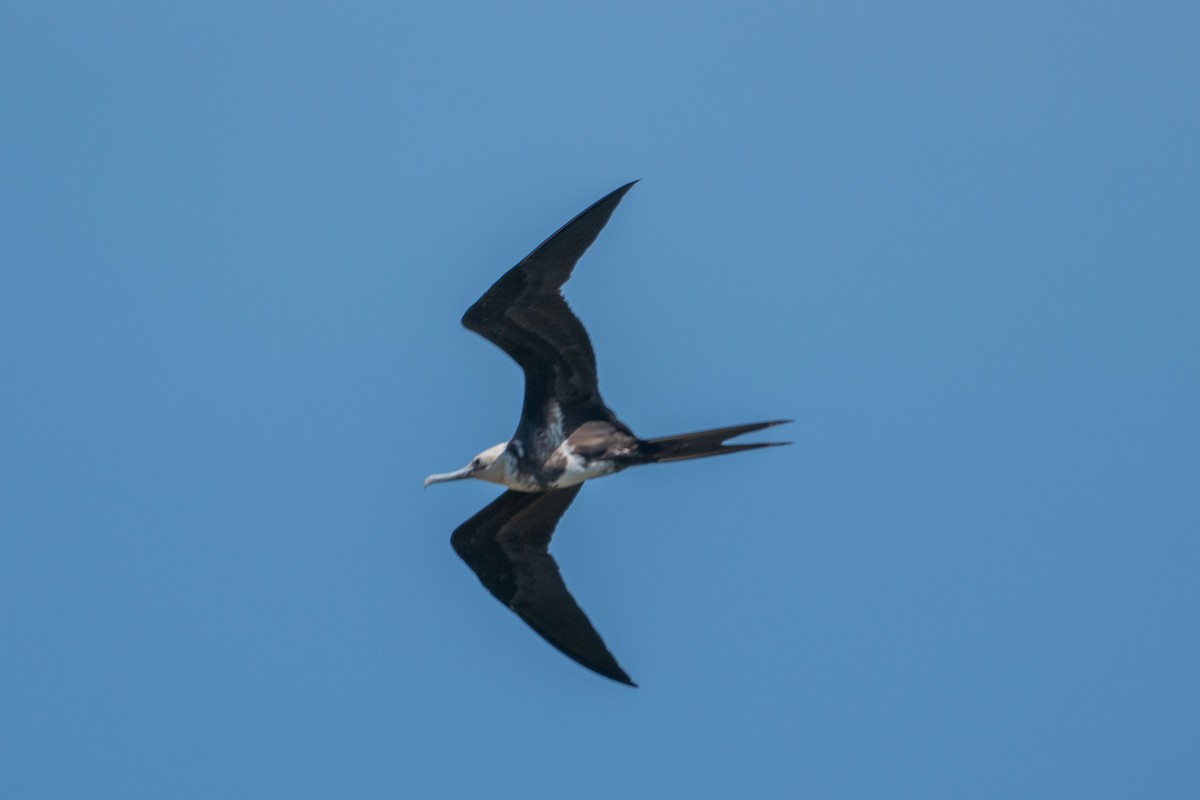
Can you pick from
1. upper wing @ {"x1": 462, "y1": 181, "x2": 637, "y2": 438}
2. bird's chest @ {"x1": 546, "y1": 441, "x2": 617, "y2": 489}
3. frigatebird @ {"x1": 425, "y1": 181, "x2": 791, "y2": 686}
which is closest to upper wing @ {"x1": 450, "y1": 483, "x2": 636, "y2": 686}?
frigatebird @ {"x1": 425, "y1": 181, "x2": 791, "y2": 686}

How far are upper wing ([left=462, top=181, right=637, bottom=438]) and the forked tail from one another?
46 cm

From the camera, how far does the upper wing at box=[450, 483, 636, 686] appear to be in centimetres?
820

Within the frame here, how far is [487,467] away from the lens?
8023mm

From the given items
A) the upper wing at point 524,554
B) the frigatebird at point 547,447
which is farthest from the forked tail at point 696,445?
the upper wing at point 524,554

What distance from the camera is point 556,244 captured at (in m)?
7.29

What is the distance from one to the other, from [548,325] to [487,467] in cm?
90

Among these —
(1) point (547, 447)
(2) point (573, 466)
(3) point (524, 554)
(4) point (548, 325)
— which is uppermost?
(4) point (548, 325)

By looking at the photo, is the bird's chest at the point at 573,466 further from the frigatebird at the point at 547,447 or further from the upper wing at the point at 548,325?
the upper wing at the point at 548,325

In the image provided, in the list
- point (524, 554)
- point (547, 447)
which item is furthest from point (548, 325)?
point (524, 554)

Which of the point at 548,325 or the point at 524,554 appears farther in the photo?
the point at 524,554

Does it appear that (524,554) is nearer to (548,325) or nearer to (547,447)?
(547,447)

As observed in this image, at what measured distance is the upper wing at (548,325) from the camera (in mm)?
7305

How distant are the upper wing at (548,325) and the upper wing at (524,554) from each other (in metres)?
0.65

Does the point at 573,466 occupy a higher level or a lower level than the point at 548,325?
lower
